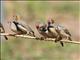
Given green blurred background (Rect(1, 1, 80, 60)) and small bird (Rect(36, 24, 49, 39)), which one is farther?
green blurred background (Rect(1, 1, 80, 60))

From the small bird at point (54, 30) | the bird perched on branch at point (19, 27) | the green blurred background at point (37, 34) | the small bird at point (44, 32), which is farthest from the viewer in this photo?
the green blurred background at point (37, 34)

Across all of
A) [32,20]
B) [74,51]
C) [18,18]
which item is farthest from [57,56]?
[18,18]

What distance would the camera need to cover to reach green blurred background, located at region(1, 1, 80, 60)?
48.4 feet

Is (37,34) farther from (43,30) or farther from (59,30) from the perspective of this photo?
(59,30)

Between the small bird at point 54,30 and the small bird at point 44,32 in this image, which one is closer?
the small bird at point 54,30

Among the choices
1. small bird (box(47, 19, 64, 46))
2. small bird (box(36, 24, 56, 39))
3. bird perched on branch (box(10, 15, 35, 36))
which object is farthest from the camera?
bird perched on branch (box(10, 15, 35, 36))

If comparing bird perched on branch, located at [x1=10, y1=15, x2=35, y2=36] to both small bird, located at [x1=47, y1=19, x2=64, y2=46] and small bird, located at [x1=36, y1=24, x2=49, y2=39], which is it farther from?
small bird, located at [x1=47, y1=19, x2=64, y2=46]

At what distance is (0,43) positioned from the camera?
1482 centimetres

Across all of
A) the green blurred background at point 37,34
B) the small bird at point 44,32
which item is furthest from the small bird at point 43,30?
the green blurred background at point 37,34

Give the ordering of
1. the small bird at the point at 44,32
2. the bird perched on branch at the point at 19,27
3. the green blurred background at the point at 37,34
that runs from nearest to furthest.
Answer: the small bird at the point at 44,32 → the bird perched on branch at the point at 19,27 → the green blurred background at the point at 37,34

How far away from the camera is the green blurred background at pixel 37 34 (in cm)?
1474

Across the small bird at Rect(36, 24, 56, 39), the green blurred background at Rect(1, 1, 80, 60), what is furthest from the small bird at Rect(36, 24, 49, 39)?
the green blurred background at Rect(1, 1, 80, 60)

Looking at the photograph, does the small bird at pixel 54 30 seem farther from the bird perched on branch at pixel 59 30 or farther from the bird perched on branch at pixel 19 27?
the bird perched on branch at pixel 19 27

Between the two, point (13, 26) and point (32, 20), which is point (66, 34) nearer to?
point (13, 26)
